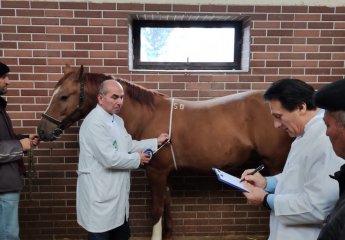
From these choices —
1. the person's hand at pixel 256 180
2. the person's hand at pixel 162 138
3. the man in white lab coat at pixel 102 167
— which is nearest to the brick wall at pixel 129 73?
the person's hand at pixel 162 138

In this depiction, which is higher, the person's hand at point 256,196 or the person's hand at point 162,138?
the person's hand at point 162,138

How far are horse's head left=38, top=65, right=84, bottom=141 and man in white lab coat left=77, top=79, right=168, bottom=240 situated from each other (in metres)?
0.54

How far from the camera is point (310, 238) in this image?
1.35 m

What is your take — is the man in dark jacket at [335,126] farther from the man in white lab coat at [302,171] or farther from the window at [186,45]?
the window at [186,45]

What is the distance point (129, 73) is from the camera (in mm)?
3062

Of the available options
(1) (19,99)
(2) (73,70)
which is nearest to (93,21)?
(2) (73,70)

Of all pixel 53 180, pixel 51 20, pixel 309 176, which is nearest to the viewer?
pixel 309 176

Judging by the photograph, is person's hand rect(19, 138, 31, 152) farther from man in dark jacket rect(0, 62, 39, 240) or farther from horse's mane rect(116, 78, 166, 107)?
horse's mane rect(116, 78, 166, 107)

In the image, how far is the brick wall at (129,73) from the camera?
297 cm

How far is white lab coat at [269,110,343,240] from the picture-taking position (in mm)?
1215

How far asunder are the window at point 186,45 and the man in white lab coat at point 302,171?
2074 millimetres

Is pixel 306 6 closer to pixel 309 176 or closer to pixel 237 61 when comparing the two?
pixel 237 61

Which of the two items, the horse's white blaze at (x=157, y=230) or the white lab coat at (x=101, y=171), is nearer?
the white lab coat at (x=101, y=171)

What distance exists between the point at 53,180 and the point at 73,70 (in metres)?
1.26
